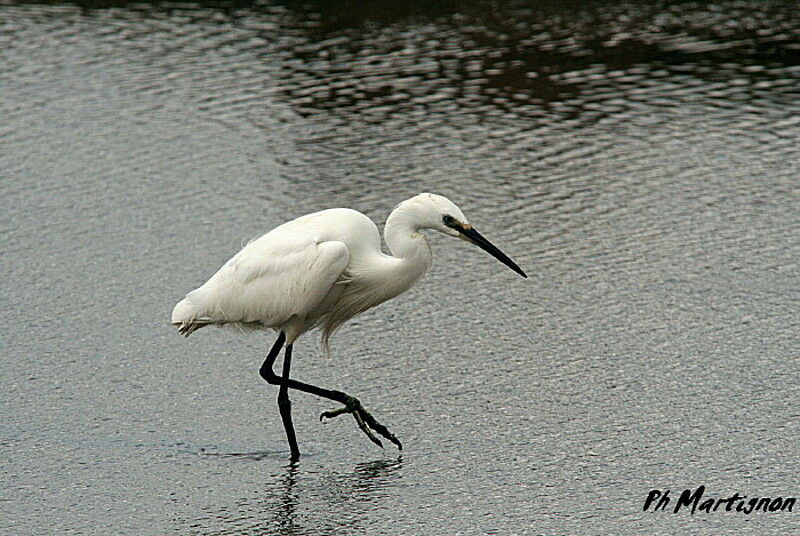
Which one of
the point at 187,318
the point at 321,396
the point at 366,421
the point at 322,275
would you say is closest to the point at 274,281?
the point at 322,275

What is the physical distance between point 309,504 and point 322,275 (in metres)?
1.12

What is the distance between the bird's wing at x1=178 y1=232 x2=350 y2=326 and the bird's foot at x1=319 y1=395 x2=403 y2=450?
1.61 feet

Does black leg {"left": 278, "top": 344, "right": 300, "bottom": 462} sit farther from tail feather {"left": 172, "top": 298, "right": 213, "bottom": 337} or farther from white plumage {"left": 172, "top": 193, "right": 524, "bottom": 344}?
tail feather {"left": 172, "top": 298, "right": 213, "bottom": 337}

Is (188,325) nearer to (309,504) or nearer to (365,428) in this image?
(365,428)

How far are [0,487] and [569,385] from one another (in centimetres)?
279

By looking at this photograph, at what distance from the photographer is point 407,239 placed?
6871 millimetres

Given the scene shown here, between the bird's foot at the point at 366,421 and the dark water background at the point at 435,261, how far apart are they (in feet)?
0.44

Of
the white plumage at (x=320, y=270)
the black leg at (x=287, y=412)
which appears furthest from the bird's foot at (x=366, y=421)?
the white plumage at (x=320, y=270)

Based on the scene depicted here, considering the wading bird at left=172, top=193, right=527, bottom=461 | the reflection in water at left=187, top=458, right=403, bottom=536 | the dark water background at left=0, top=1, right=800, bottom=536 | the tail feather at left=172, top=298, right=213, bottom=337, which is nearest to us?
the reflection in water at left=187, top=458, right=403, bottom=536

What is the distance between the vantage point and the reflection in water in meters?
5.95

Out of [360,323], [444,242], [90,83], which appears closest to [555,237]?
[444,242]

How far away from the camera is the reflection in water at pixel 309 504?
5949 mm

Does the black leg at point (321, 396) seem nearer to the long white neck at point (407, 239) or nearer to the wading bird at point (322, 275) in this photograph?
the wading bird at point (322, 275)

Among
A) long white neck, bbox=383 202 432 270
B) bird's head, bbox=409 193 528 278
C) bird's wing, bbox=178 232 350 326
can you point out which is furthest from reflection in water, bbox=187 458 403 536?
bird's head, bbox=409 193 528 278
